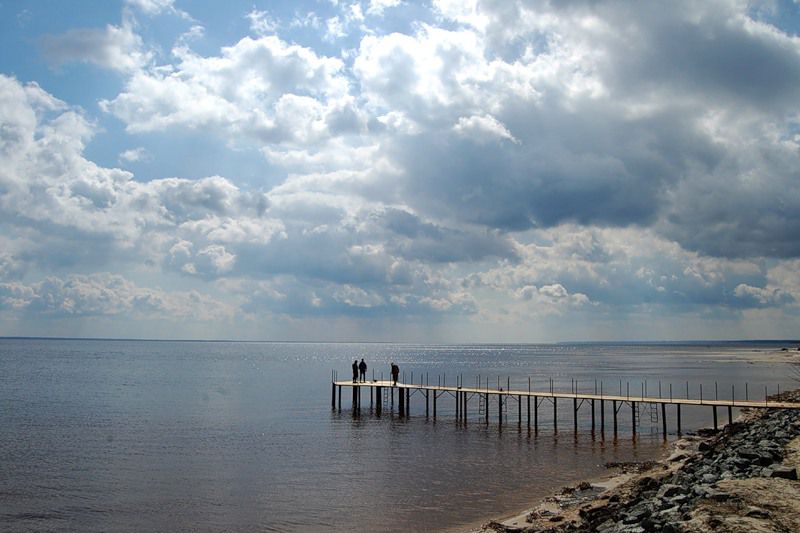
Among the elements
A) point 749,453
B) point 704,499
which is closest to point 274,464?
point 749,453

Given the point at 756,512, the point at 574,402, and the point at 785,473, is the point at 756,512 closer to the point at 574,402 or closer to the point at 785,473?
the point at 785,473

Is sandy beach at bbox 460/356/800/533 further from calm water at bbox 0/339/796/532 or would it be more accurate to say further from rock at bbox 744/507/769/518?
calm water at bbox 0/339/796/532

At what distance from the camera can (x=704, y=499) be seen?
13.7 meters

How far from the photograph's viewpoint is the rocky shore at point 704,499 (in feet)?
40.2

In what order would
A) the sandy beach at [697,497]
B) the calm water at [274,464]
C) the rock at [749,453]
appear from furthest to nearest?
the calm water at [274,464] → the rock at [749,453] → the sandy beach at [697,497]

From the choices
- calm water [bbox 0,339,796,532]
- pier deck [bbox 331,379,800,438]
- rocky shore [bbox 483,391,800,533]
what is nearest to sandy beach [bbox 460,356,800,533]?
rocky shore [bbox 483,391,800,533]

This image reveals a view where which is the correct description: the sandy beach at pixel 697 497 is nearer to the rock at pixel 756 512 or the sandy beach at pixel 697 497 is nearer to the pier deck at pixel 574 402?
the rock at pixel 756 512

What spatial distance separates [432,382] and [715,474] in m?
76.1

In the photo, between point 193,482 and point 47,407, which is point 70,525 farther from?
point 47,407

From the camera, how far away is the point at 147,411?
54.6 metres

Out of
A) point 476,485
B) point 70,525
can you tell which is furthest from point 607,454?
point 70,525

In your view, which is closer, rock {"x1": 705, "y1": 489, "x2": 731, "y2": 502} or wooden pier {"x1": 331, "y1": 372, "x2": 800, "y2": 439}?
rock {"x1": 705, "y1": 489, "x2": 731, "y2": 502}

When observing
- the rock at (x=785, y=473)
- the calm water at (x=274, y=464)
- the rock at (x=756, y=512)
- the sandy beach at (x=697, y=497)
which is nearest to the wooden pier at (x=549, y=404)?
the calm water at (x=274, y=464)

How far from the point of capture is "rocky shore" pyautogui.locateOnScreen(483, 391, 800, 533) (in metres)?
12.2
